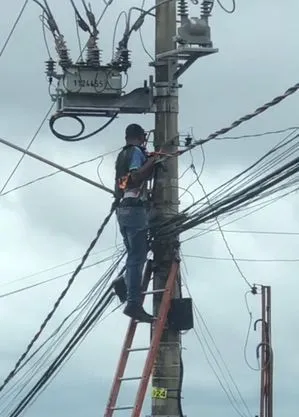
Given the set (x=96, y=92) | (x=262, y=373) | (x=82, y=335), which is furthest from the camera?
(x=262, y=373)

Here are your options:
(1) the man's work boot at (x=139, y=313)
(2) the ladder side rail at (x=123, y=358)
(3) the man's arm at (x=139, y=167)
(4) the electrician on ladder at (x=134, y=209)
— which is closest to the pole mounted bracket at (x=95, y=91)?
(4) the electrician on ladder at (x=134, y=209)

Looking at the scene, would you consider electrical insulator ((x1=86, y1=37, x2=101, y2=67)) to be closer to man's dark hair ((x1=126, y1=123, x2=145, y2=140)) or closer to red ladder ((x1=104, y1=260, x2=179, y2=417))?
man's dark hair ((x1=126, y1=123, x2=145, y2=140))

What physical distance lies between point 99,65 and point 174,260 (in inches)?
95.0

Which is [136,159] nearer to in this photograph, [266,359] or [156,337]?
[156,337]

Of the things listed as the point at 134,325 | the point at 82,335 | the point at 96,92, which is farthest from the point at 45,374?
the point at 96,92

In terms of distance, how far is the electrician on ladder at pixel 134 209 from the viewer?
17.3 metres

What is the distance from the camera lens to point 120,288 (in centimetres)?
1836

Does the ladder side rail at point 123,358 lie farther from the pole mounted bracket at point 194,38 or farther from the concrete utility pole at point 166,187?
the pole mounted bracket at point 194,38

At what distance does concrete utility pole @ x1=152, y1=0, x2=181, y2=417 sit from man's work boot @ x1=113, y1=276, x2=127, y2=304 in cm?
59

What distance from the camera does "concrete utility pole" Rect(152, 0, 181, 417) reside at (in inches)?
680

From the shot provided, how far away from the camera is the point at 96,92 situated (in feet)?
59.4

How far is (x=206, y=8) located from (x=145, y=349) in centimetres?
383

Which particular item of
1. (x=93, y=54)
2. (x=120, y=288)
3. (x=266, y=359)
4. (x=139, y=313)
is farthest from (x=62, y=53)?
(x=266, y=359)

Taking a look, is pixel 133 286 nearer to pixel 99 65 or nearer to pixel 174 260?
pixel 174 260
